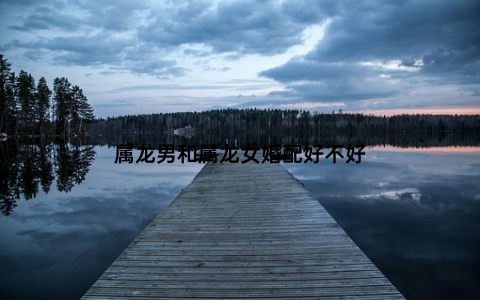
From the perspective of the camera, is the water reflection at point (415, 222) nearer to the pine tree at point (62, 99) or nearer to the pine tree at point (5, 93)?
the pine tree at point (5, 93)

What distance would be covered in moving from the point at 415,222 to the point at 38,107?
247ft

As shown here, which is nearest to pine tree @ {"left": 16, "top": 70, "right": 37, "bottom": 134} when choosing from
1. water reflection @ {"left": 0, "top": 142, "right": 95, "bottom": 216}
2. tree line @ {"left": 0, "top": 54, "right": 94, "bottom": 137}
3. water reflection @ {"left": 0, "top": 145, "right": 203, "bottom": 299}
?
tree line @ {"left": 0, "top": 54, "right": 94, "bottom": 137}

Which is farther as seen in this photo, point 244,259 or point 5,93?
point 5,93

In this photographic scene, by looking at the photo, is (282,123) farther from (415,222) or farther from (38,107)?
(415,222)

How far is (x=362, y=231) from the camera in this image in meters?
9.09

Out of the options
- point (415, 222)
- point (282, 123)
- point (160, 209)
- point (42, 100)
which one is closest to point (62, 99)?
point (42, 100)

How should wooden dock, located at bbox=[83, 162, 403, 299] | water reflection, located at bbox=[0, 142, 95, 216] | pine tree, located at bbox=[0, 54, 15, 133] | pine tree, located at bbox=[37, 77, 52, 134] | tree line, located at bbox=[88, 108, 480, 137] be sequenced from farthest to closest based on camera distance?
tree line, located at bbox=[88, 108, 480, 137]
pine tree, located at bbox=[37, 77, 52, 134]
pine tree, located at bbox=[0, 54, 15, 133]
water reflection, located at bbox=[0, 142, 95, 216]
wooden dock, located at bbox=[83, 162, 403, 299]

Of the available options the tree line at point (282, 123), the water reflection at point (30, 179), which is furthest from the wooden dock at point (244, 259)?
the tree line at point (282, 123)

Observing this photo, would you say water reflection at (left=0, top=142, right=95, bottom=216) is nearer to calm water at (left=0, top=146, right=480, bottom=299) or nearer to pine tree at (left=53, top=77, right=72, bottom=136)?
calm water at (left=0, top=146, right=480, bottom=299)

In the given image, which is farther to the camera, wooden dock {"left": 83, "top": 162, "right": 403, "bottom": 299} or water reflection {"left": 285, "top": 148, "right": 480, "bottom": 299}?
water reflection {"left": 285, "top": 148, "right": 480, "bottom": 299}

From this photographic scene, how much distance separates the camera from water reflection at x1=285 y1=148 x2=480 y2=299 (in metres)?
6.28

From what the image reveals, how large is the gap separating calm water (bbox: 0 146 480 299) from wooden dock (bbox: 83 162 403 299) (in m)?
1.73

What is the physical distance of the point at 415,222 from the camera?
9875 mm

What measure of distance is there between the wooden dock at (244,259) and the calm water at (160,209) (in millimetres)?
1727
